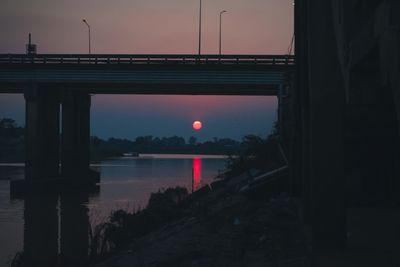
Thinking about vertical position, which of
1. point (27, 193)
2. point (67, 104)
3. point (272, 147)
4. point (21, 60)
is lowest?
point (27, 193)

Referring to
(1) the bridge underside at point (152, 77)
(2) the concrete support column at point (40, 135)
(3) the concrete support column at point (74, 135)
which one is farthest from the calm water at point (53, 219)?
(1) the bridge underside at point (152, 77)

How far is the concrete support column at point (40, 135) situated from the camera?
155 feet

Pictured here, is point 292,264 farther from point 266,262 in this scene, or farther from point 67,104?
point 67,104

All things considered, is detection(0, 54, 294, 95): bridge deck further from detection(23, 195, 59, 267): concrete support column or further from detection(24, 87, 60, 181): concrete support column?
detection(23, 195, 59, 267): concrete support column

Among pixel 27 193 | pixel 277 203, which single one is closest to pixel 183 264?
pixel 277 203

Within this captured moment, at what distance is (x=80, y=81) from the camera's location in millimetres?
47844

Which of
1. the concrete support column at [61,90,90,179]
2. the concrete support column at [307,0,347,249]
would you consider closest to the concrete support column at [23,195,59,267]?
the concrete support column at [307,0,347,249]

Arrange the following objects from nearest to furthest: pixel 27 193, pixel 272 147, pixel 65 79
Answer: pixel 272 147
pixel 27 193
pixel 65 79

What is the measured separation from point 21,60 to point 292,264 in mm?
42321

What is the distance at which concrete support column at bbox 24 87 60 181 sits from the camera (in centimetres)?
4716

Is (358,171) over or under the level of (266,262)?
over

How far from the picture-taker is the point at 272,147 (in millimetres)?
30219

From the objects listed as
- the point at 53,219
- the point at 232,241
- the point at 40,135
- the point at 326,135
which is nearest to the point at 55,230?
the point at 53,219

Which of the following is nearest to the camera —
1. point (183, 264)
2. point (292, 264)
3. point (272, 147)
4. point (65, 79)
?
point (292, 264)
